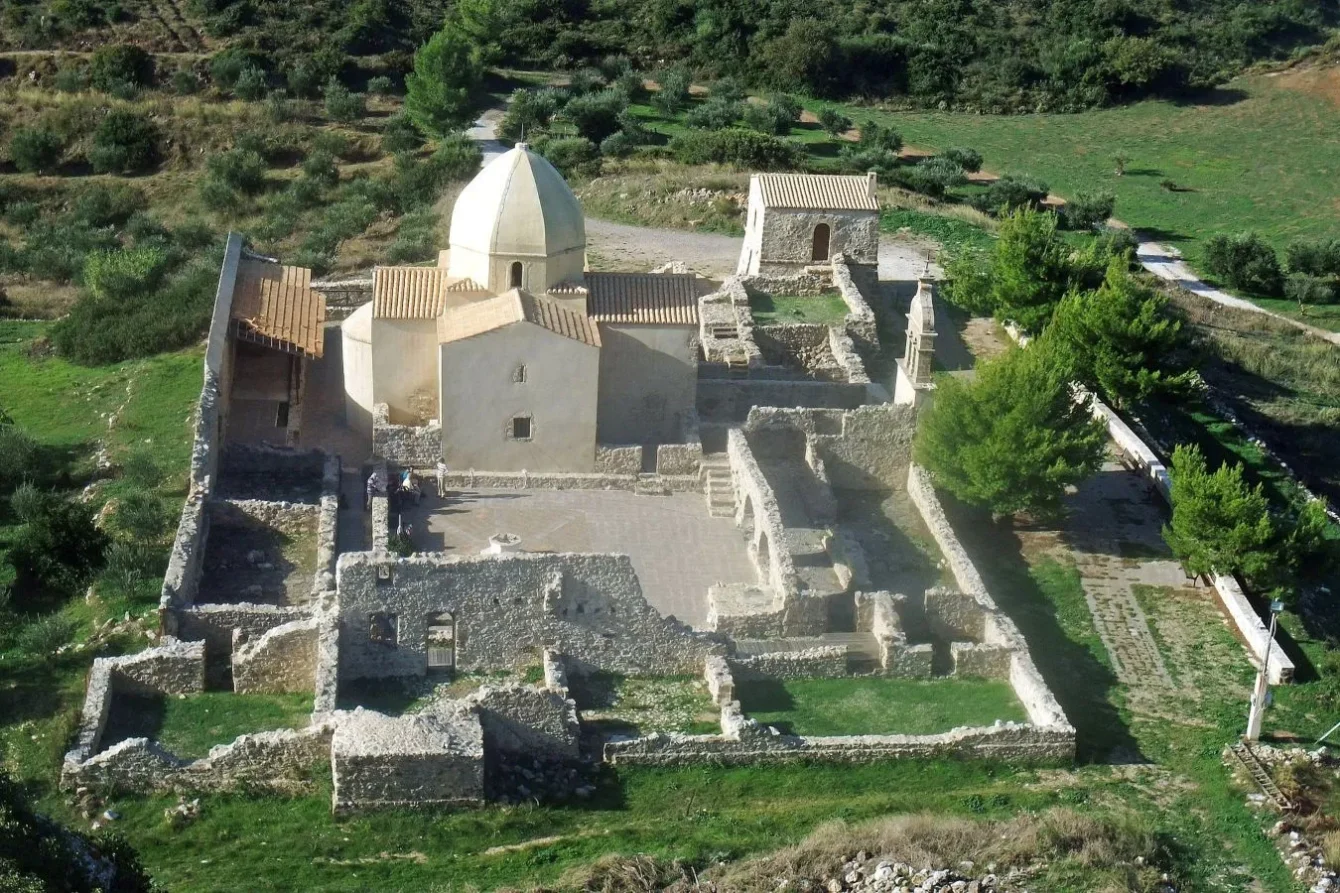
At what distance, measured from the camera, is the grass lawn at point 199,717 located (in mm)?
19703

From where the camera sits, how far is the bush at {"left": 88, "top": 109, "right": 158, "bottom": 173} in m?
52.6

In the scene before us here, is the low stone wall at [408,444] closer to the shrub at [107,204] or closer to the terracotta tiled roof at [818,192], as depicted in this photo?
the terracotta tiled roof at [818,192]

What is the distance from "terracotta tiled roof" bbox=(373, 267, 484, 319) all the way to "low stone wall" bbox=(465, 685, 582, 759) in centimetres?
968

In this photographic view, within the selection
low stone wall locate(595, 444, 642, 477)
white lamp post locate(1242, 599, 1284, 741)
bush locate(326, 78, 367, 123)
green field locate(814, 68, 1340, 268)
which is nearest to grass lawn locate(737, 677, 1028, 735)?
white lamp post locate(1242, 599, 1284, 741)

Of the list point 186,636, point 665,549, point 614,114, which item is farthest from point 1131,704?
point 614,114

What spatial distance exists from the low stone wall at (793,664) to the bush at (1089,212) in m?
29.0

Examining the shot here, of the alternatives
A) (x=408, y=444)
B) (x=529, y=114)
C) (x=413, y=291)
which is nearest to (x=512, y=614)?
(x=408, y=444)

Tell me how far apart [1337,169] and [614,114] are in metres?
24.7

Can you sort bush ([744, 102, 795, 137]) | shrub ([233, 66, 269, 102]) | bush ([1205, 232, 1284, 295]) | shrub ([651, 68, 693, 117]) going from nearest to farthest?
bush ([1205, 232, 1284, 295])
bush ([744, 102, 795, 137])
shrub ([651, 68, 693, 117])
shrub ([233, 66, 269, 102])

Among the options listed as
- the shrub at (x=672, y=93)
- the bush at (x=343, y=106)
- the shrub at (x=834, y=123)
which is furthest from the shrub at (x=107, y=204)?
the shrub at (x=834, y=123)

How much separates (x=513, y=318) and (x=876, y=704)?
8.69 meters

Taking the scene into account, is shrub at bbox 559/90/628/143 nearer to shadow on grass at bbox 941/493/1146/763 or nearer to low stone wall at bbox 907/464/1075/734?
low stone wall at bbox 907/464/1075/734

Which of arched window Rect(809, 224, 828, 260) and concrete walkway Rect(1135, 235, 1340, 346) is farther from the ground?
arched window Rect(809, 224, 828, 260)

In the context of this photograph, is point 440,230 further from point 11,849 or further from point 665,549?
point 11,849
